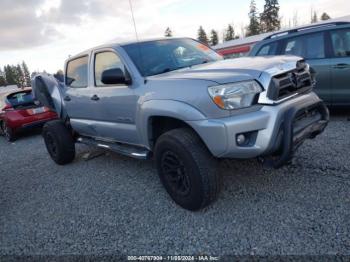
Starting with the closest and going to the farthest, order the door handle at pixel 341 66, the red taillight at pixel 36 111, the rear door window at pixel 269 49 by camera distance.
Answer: the door handle at pixel 341 66 → the rear door window at pixel 269 49 → the red taillight at pixel 36 111

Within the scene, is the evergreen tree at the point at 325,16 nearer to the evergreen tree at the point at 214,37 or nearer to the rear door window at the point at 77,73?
the evergreen tree at the point at 214,37

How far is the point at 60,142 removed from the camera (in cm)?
571

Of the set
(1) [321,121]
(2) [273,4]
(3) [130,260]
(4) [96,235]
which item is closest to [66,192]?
(4) [96,235]

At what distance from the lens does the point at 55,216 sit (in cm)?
391

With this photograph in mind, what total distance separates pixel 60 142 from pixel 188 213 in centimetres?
313

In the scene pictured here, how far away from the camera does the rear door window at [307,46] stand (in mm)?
6215

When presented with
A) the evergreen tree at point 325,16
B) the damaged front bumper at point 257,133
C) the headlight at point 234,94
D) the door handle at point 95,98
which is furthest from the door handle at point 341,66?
the evergreen tree at point 325,16

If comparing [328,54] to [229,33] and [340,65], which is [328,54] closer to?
[340,65]

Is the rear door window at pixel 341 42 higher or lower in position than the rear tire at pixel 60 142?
higher

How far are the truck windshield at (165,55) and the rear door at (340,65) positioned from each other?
2.66m

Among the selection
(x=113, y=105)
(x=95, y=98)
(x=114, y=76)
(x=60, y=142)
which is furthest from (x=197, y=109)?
(x=60, y=142)

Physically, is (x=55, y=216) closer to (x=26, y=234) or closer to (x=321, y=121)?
(x=26, y=234)

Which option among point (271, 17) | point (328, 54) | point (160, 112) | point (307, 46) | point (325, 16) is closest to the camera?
point (160, 112)

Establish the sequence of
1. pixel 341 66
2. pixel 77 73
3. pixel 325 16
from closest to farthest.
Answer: pixel 77 73
pixel 341 66
pixel 325 16
